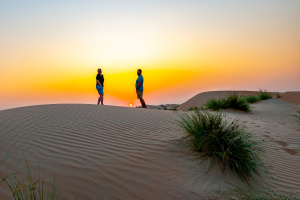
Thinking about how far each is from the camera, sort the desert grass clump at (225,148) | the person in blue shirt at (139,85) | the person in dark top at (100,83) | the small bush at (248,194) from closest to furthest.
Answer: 1. the small bush at (248,194)
2. the desert grass clump at (225,148)
3. the person in blue shirt at (139,85)
4. the person in dark top at (100,83)

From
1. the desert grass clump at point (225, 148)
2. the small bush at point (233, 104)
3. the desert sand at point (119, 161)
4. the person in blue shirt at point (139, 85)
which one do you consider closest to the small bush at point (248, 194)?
the desert sand at point (119, 161)

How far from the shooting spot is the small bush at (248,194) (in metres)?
2.89

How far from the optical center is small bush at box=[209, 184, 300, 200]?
289 centimetres

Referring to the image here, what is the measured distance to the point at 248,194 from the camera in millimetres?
3021

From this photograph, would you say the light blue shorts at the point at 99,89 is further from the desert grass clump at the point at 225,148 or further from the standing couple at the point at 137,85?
the desert grass clump at the point at 225,148

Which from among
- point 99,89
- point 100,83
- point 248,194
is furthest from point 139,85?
point 248,194

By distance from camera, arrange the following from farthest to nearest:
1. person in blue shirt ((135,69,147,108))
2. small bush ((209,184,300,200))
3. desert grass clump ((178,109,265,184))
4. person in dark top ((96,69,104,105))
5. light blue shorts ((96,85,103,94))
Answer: light blue shorts ((96,85,103,94)), person in dark top ((96,69,104,105)), person in blue shirt ((135,69,147,108)), desert grass clump ((178,109,265,184)), small bush ((209,184,300,200))

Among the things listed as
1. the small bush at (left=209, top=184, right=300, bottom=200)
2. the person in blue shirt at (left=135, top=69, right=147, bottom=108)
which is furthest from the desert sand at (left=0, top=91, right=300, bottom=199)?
the person in blue shirt at (left=135, top=69, right=147, bottom=108)

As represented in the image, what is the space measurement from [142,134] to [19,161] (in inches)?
107

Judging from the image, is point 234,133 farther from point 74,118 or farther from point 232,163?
point 74,118

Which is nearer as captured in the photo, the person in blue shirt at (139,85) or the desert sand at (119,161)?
the desert sand at (119,161)

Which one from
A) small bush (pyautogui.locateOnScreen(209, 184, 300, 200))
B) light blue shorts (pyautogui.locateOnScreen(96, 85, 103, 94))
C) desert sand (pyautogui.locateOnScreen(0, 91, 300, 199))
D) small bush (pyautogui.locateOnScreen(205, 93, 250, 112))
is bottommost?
small bush (pyautogui.locateOnScreen(209, 184, 300, 200))

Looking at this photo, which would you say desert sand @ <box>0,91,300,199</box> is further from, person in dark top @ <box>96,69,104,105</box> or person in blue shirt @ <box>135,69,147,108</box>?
person in dark top @ <box>96,69,104,105</box>

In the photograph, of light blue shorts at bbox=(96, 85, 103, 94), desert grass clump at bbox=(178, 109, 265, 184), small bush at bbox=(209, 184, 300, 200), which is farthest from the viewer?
light blue shorts at bbox=(96, 85, 103, 94)
